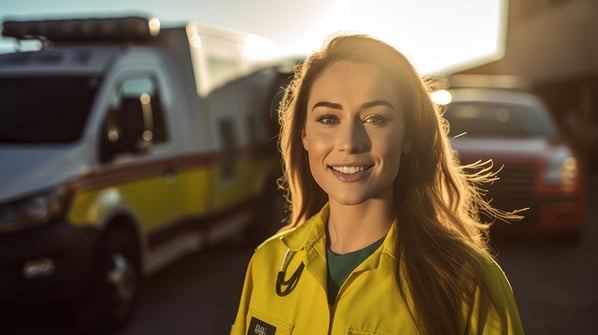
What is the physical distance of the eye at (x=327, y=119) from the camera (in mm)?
2035

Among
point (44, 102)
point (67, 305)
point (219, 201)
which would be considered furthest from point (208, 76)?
point (67, 305)

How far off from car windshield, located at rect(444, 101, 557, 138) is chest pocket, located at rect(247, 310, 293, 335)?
7.72 meters

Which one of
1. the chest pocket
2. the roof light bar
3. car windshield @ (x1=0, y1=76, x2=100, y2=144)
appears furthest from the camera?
the roof light bar

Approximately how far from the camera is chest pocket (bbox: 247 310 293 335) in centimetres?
195

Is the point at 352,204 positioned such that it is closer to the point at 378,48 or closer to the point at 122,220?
the point at 378,48

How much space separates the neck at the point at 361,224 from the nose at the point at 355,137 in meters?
0.17

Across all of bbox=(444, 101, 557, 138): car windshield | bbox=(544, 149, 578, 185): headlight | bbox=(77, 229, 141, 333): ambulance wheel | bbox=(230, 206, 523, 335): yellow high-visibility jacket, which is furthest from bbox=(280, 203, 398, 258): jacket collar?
bbox=(444, 101, 557, 138): car windshield

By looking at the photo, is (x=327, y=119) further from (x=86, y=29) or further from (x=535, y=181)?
(x=535, y=181)

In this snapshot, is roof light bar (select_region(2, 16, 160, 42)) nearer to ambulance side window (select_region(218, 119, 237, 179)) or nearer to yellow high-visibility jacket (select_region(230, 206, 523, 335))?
ambulance side window (select_region(218, 119, 237, 179))

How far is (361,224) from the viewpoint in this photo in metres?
2.07

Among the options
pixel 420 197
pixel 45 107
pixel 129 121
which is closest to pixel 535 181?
pixel 129 121

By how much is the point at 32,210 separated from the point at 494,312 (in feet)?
12.4

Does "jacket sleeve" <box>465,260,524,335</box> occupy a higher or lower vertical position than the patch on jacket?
higher

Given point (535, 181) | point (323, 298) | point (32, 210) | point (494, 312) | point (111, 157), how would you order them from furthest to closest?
point (535, 181) → point (111, 157) → point (32, 210) → point (323, 298) → point (494, 312)
